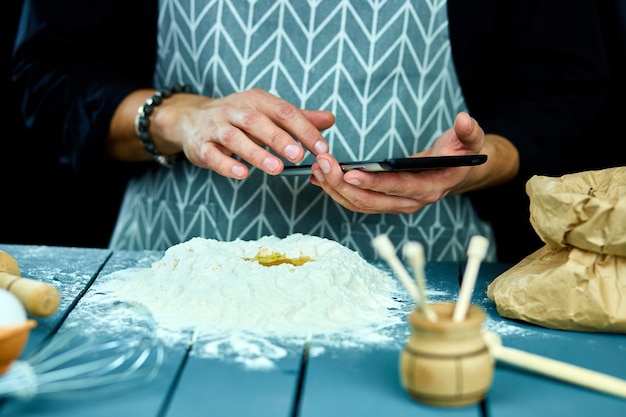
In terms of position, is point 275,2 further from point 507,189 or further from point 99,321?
point 99,321

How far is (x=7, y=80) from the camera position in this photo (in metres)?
2.30

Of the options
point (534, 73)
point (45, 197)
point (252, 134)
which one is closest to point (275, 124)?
point (252, 134)

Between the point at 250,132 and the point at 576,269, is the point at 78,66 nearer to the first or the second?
the point at 250,132

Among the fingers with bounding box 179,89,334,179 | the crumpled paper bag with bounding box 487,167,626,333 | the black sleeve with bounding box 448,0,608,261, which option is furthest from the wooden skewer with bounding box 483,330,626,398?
the black sleeve with bounding box 448,0,608,261

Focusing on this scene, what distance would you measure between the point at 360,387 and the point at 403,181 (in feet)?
1.71

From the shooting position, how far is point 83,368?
84 centimetres

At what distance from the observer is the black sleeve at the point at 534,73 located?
1635 mm

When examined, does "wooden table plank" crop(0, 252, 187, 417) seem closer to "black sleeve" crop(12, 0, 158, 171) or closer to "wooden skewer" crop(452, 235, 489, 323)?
"wooden skewer" crop(452, 235, 489, 323)

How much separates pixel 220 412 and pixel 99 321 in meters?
0.31

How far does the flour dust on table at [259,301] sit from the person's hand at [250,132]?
0.55ft

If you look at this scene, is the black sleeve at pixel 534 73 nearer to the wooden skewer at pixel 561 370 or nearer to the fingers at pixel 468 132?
the fingers at pixel 468 132

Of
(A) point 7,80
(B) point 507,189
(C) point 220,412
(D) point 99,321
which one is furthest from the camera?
(A) point 7,80

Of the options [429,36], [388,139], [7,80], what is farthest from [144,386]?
[7,80]

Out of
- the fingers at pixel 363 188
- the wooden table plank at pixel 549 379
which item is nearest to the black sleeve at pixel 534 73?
the fingers at pixel 363 188
